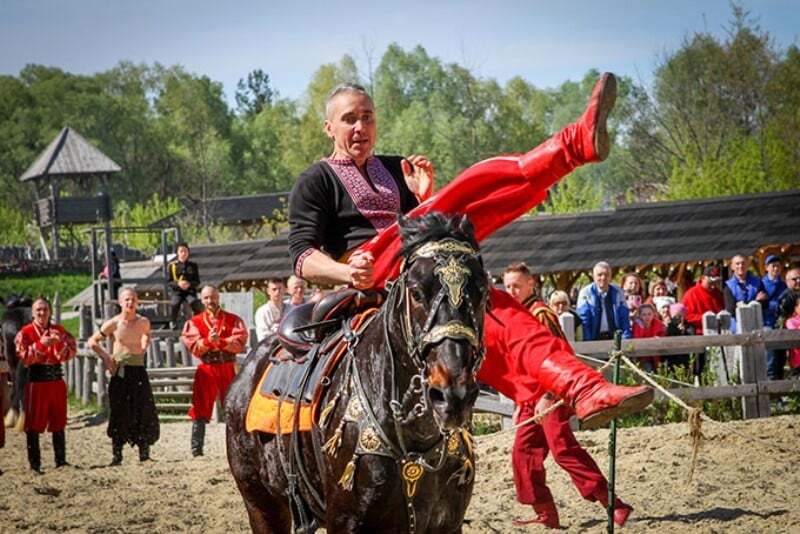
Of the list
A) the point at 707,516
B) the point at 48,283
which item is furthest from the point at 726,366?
the point at 48,283

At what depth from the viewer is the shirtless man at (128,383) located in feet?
51.4

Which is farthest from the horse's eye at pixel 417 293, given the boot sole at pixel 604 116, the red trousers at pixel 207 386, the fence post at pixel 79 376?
the fence post at pixel 79 376

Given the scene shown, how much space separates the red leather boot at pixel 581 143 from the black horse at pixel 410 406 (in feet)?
1.63

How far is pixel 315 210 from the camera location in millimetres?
5902

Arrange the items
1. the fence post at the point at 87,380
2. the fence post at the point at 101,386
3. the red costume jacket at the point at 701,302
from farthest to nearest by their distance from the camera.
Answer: the fence post at the point at 87,380 < the fence post at the point at 101,386 < the red costume jacket at the point at 701,302

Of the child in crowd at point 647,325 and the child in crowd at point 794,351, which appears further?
the child in crowd at point 647,325

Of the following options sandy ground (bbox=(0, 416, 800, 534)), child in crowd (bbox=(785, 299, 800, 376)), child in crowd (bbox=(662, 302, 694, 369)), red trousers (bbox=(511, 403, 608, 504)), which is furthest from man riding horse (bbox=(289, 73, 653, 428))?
child in crowd (bbox=(785, 299, 800, 376))

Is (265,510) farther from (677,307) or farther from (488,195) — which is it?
(677,307)

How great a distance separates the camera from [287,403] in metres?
5.89

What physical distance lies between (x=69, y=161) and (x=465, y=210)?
7435 centimetres

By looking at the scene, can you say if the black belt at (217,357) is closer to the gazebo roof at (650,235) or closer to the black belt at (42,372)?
the black belt at (42,372)

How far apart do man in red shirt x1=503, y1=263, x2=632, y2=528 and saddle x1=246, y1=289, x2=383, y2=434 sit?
3.23 m

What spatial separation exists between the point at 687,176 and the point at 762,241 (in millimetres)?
23124

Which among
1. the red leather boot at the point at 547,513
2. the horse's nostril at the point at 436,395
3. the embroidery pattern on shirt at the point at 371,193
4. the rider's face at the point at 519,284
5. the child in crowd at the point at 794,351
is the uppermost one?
the embroidery pattern on shirt at the point at 371,193
